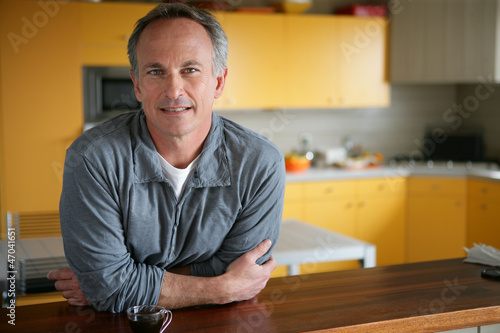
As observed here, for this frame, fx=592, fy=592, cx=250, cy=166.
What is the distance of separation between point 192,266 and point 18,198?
3118mm

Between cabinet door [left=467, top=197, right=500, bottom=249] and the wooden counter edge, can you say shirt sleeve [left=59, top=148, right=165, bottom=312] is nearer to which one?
the wooden counter edge

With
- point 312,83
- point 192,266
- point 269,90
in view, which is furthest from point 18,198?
point 192,266

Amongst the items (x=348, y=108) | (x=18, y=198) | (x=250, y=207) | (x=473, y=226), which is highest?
(x=348, y=108)

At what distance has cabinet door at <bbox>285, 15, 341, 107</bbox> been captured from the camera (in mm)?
5230

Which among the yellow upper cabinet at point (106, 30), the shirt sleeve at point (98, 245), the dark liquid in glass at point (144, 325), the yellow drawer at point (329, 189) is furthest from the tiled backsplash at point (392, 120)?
the dark liquid in glass at point (144, 325)

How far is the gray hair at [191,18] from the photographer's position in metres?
1.74

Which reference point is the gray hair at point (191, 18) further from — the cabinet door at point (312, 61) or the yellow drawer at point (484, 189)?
the yellow drawer at point (484, 189)

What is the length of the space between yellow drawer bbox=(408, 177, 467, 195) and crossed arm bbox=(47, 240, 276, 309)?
3.76 metres

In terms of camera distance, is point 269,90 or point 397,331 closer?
point 397,331

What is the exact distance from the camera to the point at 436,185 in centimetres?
522

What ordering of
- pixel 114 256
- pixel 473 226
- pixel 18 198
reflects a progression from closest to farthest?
pixel 114 256, pixel 18 198, pixel 473 226

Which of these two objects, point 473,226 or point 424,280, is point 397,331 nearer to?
point 424,280

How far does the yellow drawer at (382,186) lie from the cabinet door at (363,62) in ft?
2.47

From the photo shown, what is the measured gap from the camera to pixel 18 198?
4484mm
